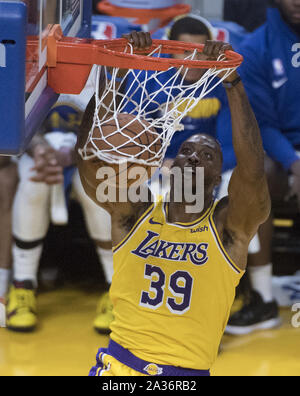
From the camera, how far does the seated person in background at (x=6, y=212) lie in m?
4.39

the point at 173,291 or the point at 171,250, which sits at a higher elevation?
the point at 171,250

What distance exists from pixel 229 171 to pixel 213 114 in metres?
0.32

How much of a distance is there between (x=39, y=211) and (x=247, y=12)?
1846mm

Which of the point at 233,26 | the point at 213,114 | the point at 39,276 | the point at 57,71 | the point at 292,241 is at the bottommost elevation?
the point at 39,276

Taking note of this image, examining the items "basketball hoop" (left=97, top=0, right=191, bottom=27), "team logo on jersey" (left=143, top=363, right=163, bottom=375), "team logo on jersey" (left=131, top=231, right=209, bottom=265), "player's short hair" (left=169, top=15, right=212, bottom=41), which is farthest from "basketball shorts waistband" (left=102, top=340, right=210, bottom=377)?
"basketball hoop" (left=97, top=0, right=191, bottom=27)

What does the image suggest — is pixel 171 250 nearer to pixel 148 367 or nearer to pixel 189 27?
pixel 148 367

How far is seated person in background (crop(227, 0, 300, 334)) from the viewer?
169 inches

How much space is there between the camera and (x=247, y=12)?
16.1 ft

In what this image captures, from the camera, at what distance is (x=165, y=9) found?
486cm

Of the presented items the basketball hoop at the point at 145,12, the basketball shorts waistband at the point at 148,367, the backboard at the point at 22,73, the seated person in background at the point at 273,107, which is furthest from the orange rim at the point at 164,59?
the basketball hoop at the point at 145,12

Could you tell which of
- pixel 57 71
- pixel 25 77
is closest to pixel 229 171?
pixel 57 71

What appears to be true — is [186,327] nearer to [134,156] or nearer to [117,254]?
[117,254]

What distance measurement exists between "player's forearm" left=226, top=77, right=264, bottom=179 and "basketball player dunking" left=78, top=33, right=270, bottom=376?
41 mm

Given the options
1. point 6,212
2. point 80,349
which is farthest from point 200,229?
point 6,212
